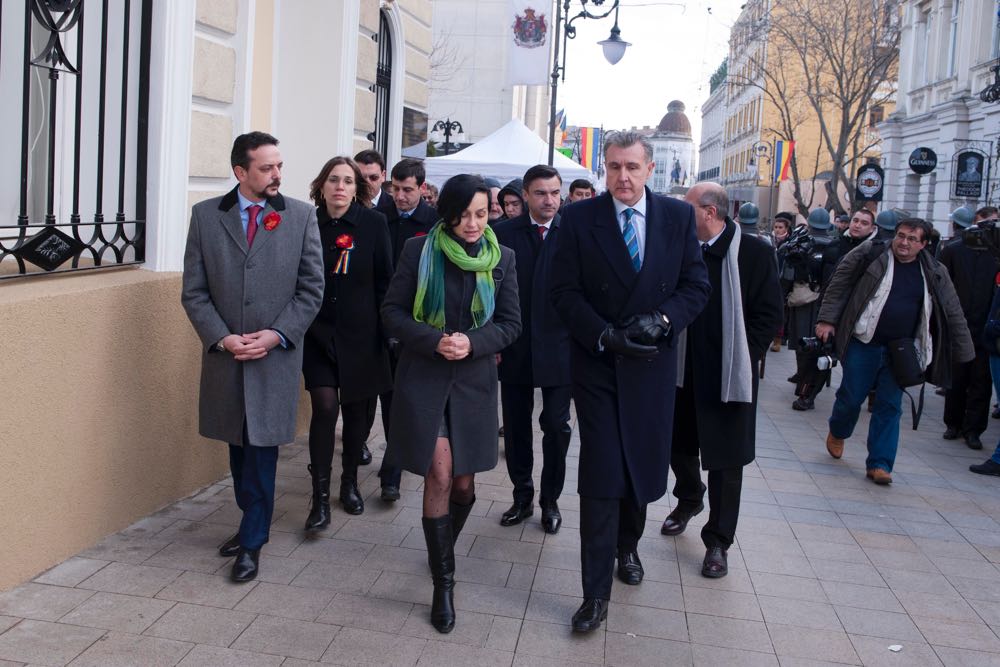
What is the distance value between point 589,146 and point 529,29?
25.3 metres

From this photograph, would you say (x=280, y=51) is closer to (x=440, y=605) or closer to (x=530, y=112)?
(x=440, y=605)

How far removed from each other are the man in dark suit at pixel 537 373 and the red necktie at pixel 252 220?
162 centimetres

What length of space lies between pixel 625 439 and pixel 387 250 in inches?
78.3

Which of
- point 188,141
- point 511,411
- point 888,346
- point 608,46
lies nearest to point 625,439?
point 511,411

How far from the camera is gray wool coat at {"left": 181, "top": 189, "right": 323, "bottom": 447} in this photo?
4.86m

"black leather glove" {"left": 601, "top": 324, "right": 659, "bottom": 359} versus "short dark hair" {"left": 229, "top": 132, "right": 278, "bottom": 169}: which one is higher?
"short dark hair" {"left": 229, "top": 132, "right": 278, "bottom": 169}

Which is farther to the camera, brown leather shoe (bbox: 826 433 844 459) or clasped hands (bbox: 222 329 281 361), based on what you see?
brown leather shoe (bbox: 826 433 844 459)

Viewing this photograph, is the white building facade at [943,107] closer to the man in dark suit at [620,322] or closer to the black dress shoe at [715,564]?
the black dress shoe at [715,564]

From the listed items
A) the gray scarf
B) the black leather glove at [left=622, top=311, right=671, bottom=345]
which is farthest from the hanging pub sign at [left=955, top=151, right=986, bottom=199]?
the black leather glove at [left=622, top=311, right=671, bottom=345]

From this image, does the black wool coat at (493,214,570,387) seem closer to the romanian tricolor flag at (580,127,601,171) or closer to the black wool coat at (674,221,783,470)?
the black wool coat at (674,221,783,470)

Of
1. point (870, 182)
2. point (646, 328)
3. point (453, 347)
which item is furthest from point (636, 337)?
point (870, 182)

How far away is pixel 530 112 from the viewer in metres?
57.2

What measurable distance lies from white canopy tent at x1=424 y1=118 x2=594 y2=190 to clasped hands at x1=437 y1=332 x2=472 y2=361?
11.1 m

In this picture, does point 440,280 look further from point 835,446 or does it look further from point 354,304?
point 835,446
